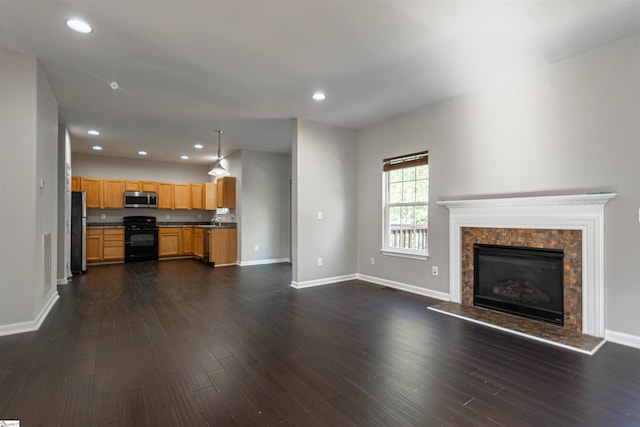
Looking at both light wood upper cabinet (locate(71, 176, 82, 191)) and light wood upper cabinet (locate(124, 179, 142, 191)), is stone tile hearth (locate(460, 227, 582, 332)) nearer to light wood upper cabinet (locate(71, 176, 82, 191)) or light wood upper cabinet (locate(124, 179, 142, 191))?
light wood upper cabinet (locate(124, 179, 142, 191))

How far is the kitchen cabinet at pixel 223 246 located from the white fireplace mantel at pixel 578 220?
5.28 m

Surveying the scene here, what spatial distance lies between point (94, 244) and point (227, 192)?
11.0 feet

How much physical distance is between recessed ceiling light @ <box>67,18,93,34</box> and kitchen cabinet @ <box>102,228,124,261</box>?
6.03 metres

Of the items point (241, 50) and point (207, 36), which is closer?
point (207, 36)

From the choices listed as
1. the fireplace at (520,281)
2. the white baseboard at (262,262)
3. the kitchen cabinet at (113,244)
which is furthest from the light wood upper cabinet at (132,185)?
the fireplace at (520,281)

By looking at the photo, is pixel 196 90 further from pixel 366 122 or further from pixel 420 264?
pixel 420 264

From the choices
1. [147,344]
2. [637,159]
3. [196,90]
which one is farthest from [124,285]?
[637,159]

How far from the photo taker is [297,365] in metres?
2.31

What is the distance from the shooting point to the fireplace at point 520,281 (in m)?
3.12

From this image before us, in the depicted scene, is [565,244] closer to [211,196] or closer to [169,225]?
[211,196]

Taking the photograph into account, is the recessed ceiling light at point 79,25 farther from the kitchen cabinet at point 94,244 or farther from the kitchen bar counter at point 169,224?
the kitchen cabinet at point 94,244

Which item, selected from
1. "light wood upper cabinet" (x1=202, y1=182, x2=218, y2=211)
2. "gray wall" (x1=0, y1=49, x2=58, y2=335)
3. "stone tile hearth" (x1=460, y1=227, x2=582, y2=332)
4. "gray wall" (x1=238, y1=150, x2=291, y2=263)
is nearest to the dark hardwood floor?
"gray wall" (x1=0, y1=49, x2=58, y2=335)

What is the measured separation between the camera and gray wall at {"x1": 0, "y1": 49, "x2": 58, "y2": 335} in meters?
2.92

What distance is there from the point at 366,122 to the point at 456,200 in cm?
206
